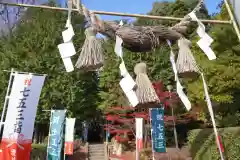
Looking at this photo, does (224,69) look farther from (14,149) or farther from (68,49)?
(68,49)

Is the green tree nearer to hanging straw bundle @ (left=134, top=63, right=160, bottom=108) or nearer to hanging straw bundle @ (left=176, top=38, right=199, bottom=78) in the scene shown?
hanging straw bundle @ (left=176, top=38, right=199, bottom=78)

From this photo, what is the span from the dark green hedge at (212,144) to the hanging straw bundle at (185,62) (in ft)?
23.3

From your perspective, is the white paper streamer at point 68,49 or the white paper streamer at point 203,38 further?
the white paper streamer at point 203,38

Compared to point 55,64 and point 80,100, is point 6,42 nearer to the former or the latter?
point 55,64

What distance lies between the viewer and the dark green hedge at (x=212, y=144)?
32.1 feet

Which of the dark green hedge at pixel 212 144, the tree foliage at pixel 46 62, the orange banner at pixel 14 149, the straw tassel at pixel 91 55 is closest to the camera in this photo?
the straw tassel at pixel 91 55

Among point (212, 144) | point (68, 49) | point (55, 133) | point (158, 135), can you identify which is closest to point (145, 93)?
point (68, 49)

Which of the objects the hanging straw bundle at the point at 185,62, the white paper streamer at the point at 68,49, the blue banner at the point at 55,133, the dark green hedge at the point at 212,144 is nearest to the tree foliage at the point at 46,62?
the blue banner at the point at 55,133

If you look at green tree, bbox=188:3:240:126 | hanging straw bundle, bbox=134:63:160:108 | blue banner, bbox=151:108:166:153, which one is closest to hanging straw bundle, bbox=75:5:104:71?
hanging straw bundle, bbox=134:63:160:108

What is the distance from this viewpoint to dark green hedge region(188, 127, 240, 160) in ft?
32.1

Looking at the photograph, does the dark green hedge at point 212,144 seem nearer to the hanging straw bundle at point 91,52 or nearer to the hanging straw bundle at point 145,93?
the hanging straw bundle at point 145,93

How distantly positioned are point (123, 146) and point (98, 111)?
4.00m

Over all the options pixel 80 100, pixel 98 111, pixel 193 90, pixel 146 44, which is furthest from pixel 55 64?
pixel 146 44

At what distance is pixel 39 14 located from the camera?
22531 millimetres
